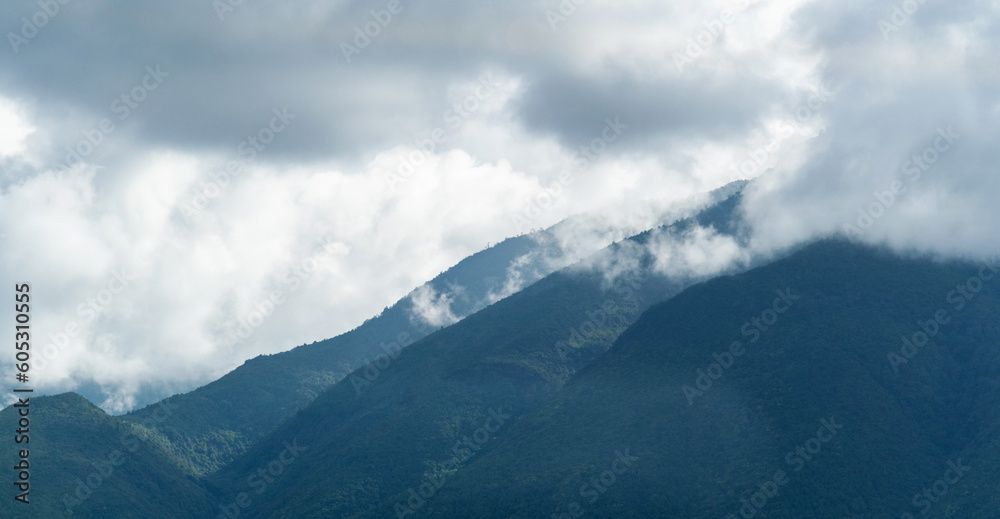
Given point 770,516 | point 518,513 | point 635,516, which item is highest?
point 518,513

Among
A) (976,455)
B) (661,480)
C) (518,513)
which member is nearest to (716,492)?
(661,480)

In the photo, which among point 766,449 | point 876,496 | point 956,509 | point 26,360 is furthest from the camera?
point 766,449

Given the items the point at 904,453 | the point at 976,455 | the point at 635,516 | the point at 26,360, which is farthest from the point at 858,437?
the point at 26,360

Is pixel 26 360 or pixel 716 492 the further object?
pixel 716 492

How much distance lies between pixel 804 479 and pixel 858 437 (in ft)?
62.9

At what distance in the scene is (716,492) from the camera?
625 ft

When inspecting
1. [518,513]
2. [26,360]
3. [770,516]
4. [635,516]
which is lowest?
[770,516]

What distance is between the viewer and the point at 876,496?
609ft

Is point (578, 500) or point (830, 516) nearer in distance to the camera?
point (830, 516)

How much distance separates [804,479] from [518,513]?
197 feet

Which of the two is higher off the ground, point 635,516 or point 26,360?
point 26,360

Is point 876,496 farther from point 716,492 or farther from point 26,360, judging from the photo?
point 26,360

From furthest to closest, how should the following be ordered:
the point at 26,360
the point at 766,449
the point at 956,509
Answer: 1. the point at 766,449
2. the point at 956,509
3. the point at 26,360

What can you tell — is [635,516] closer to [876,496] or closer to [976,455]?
[876,496]
